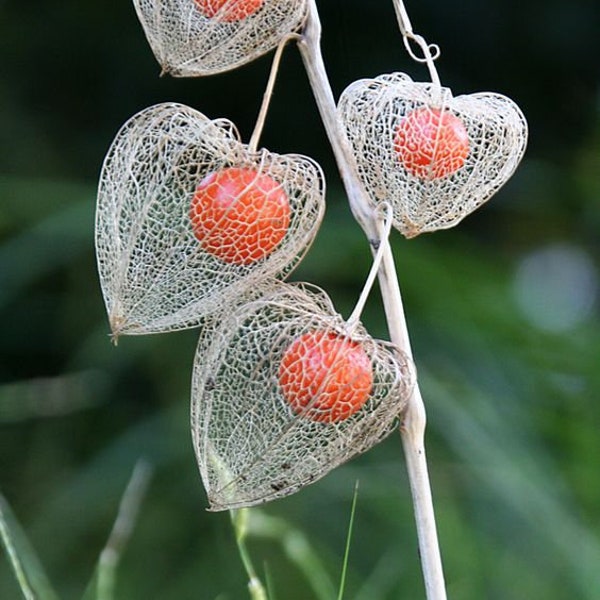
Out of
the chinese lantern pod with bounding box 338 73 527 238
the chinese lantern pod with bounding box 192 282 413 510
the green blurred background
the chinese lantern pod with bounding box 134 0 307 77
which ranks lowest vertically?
the green blurred background

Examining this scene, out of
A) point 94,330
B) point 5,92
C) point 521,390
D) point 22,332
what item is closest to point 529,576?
point 521,390

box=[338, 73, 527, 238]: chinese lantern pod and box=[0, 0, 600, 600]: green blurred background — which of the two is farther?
box=[0, 0, 600, 600]: green blurred background

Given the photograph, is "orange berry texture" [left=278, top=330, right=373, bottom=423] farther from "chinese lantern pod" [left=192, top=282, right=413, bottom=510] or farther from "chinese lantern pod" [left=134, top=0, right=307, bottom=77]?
"chinese lantern pod" [left=134, top=0, right=307, bottom=77]

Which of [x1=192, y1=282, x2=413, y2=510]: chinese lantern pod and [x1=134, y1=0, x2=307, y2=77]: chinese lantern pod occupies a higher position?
[x1=134, y1=0, x2=307, y2=77]: chinese lantern pod

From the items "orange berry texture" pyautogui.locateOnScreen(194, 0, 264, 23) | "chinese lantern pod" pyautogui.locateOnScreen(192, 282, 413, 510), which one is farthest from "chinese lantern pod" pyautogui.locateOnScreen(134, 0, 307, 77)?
"chinese lantern pod" pyautogui.locateOnScreen(192, 282, 413, 510)

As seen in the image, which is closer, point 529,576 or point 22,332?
point 529,576

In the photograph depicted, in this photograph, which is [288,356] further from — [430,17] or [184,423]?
[430,17]
